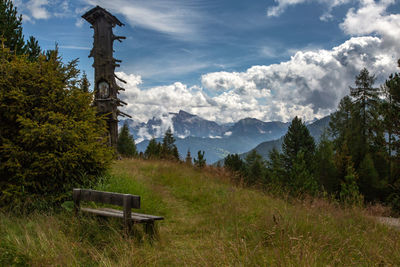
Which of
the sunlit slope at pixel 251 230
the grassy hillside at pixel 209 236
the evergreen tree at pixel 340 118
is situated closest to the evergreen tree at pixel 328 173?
the evergreen tree at pixel 340 118

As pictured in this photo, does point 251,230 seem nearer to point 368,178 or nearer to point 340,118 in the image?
point 368,178

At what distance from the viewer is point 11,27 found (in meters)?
12.5

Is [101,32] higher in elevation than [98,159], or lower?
higher

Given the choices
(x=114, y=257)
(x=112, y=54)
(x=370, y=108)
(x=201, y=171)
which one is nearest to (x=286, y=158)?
(x=370, y=108)

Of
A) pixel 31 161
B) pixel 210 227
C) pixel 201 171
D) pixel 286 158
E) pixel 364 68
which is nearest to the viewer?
pixel 210 227

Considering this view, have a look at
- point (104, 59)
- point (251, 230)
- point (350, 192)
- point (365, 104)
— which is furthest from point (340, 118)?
point (251, 230)

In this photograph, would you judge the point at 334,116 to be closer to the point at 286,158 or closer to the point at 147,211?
the point at 286,158

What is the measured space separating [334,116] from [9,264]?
45340 mm

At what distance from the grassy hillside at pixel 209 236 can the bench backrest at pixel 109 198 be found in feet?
1.38

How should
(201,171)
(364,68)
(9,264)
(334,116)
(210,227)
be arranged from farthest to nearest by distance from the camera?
(334,116)
(364,68)
(201,171)
(210,227)
(9,264)

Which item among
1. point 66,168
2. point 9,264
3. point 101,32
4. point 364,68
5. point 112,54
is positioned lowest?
point 9,264

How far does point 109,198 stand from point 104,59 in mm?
9253

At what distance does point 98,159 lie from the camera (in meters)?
6.69

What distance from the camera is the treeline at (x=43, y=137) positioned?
5.77 metres
